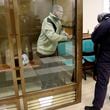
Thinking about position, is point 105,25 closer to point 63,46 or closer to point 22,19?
point 63,46

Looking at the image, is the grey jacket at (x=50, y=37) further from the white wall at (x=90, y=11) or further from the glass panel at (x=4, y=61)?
the white wall at (x=90, y=11)

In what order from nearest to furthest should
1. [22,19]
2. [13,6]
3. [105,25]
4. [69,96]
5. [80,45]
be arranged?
[13,6], [105,25], [22,19], [80,45], [69,96]

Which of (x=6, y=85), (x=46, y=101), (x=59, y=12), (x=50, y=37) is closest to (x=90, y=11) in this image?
(x=59, y=12)

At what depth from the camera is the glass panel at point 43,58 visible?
2.27 meters

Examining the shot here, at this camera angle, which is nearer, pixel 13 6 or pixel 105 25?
pixel 13 6

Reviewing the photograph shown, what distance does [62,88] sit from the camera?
2420 mm

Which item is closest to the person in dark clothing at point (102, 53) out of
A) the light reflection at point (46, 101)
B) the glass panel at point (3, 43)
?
the light reflection at point (46, 101)

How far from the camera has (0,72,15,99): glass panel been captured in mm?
2210

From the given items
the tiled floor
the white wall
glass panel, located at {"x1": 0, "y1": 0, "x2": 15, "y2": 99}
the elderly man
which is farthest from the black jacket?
the white wall

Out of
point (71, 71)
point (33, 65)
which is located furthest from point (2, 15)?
point (71, 71)

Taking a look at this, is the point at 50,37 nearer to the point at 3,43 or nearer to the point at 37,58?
the point at 37,58

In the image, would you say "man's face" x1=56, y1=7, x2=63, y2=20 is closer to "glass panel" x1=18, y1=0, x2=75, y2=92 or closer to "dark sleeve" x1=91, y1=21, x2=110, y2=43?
"glass panel" x1=18, y1=0, x2=75, y2=92

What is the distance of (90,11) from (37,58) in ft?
6.60

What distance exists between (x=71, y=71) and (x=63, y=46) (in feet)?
1.19
